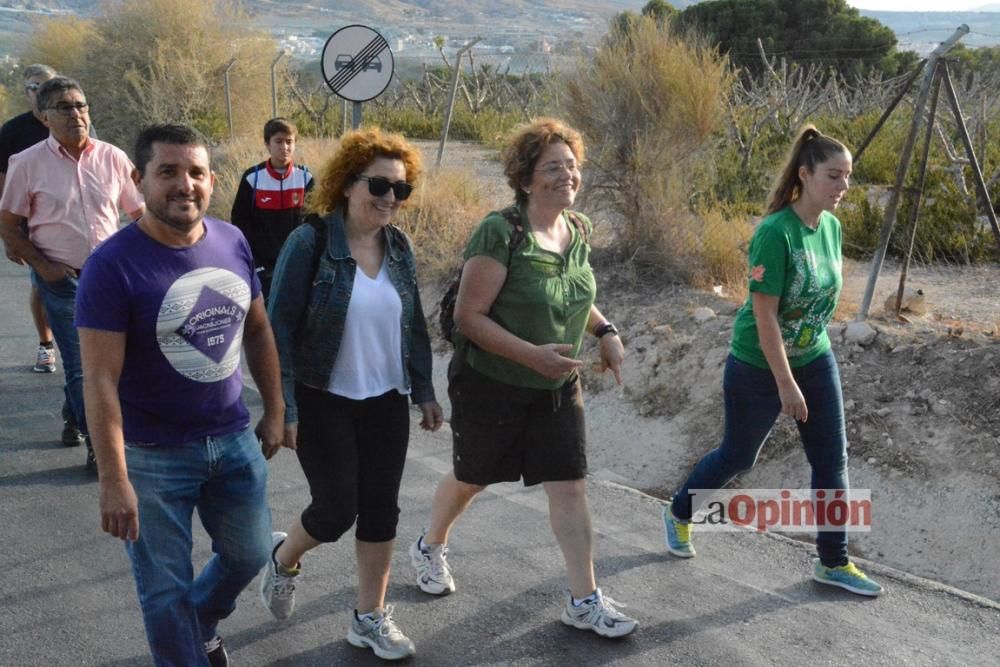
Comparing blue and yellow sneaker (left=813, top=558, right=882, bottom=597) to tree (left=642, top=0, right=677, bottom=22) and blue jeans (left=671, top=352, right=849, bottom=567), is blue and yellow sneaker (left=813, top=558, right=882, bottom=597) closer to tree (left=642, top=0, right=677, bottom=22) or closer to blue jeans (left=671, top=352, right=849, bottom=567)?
blue jeans (left=671, top=352, right=849, bottom=567)

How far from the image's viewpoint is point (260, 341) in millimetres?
3428

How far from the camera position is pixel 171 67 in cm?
2000

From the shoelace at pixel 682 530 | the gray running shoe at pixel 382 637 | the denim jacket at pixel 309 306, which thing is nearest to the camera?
the denim jacket at pixel 309 306

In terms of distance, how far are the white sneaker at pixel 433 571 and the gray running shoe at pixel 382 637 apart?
47 cm

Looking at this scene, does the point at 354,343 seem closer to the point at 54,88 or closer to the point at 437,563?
the point at 437,563

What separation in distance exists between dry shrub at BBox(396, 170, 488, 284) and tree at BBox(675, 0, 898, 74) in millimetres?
23141

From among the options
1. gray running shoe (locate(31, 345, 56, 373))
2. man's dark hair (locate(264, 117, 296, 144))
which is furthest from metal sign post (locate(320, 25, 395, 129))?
gray running shoe (locate(31, 345, 56, 373))

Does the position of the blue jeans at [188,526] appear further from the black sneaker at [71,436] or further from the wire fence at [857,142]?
the wire fence at [857,142]

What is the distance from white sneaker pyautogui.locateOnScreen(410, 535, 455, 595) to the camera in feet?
14.4

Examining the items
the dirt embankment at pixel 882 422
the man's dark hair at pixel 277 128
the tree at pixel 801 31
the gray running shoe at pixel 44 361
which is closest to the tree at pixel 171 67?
the gray running shoe at pixel 44 361

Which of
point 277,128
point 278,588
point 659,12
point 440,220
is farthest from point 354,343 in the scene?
point 659,12

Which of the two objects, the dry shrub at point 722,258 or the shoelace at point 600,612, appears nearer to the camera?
the shoelace at point 600,612

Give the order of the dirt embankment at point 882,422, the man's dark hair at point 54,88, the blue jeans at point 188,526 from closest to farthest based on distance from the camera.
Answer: the blue jeans at point 188,526, the dirt embankment at point 882,422, the man's dark hair at point 54,88

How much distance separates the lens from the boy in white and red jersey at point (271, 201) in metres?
6.89
